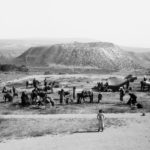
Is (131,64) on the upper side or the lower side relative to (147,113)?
lower

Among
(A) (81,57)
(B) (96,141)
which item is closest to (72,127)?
(B) (96,141)

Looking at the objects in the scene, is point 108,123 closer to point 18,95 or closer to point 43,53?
point 18,95

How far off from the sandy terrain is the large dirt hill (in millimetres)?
72456

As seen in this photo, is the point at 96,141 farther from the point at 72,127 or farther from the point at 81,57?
the point at 81,57

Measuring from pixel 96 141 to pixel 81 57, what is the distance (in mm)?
82304

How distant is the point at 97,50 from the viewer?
104 metres

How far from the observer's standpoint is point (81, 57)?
3866 inches

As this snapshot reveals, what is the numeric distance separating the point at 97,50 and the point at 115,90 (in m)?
68.2

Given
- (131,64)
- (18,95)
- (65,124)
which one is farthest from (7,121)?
(131,64)

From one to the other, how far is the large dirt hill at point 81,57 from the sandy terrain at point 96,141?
2853 inches

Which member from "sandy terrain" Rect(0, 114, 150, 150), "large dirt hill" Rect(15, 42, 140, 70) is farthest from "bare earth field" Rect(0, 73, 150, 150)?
"large dirt hill" Rect(15, 42, 140, 70)

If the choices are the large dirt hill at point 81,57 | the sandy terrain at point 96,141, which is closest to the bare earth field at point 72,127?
the sandy terrain at point 96,141

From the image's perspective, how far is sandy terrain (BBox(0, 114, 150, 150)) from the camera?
51.4 feet

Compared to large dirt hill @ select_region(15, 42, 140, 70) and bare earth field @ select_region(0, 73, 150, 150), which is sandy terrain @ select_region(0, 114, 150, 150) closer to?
bare earth field @ select_region(0, 73, 150, 150)
